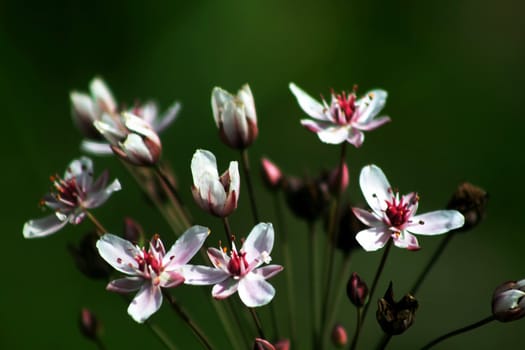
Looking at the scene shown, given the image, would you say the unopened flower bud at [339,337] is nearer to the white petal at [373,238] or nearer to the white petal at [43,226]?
the white petal at [373,238]

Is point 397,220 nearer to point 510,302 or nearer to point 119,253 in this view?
point 510,302

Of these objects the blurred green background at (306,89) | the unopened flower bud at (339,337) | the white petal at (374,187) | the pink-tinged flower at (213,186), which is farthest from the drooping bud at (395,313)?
the blurred green background at (306,89)

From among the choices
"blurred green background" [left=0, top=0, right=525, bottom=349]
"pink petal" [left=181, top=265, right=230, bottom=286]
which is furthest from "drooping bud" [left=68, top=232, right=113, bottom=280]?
"blurred green background" [left=0, top=0, right=525, bottom=349]

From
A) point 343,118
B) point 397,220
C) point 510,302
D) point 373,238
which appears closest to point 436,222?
point 397,220

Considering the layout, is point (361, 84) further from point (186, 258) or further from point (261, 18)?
point (186, 258)

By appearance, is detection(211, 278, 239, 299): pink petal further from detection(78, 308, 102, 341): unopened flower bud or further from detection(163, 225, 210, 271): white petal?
detection(78, 308, 102, 341): unopened flower bud
